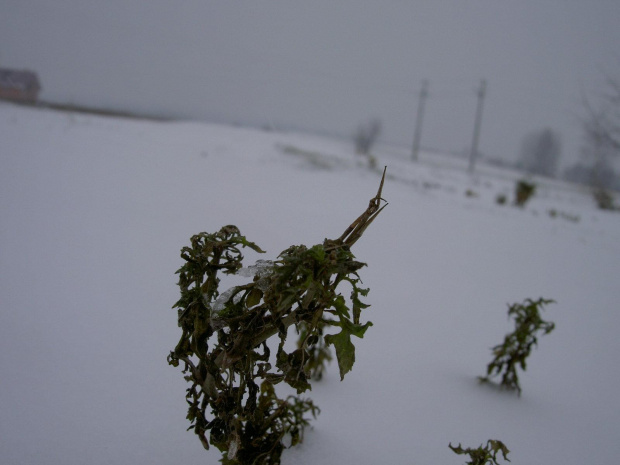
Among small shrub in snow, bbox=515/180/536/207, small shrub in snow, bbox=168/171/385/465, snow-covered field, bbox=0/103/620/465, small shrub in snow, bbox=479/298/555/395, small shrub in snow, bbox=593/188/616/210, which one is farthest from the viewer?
small shrub in snow, bbox=593/188/616/210

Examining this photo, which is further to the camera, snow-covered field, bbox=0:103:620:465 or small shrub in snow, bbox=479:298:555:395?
small shrub in snow, bbox=479:298:555:395

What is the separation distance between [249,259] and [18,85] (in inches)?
287

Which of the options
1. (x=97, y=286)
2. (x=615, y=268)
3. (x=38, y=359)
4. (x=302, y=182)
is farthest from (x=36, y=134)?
(x=615, y=268)

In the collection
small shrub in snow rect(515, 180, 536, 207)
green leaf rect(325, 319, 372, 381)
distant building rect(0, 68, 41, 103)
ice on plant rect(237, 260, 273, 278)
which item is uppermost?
distant building rect(0, 68, 41, 103)

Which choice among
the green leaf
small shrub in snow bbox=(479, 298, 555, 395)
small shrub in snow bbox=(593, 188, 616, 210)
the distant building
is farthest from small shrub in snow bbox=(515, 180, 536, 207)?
the green leaf

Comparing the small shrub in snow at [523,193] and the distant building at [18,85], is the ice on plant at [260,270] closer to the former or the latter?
the distant building at [18,85]

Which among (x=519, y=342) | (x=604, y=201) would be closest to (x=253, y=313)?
(x=519, y=342)

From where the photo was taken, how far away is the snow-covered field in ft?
4.43

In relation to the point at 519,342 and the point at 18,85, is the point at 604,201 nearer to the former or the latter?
the point at 519,342

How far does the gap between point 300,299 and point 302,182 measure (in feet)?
20.1

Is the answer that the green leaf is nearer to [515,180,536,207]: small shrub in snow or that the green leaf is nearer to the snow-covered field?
the snow-covered field

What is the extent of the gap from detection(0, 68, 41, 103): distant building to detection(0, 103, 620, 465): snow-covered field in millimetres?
1441

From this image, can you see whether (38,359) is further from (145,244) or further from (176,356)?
(145,244)

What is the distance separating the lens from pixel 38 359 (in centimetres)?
157
